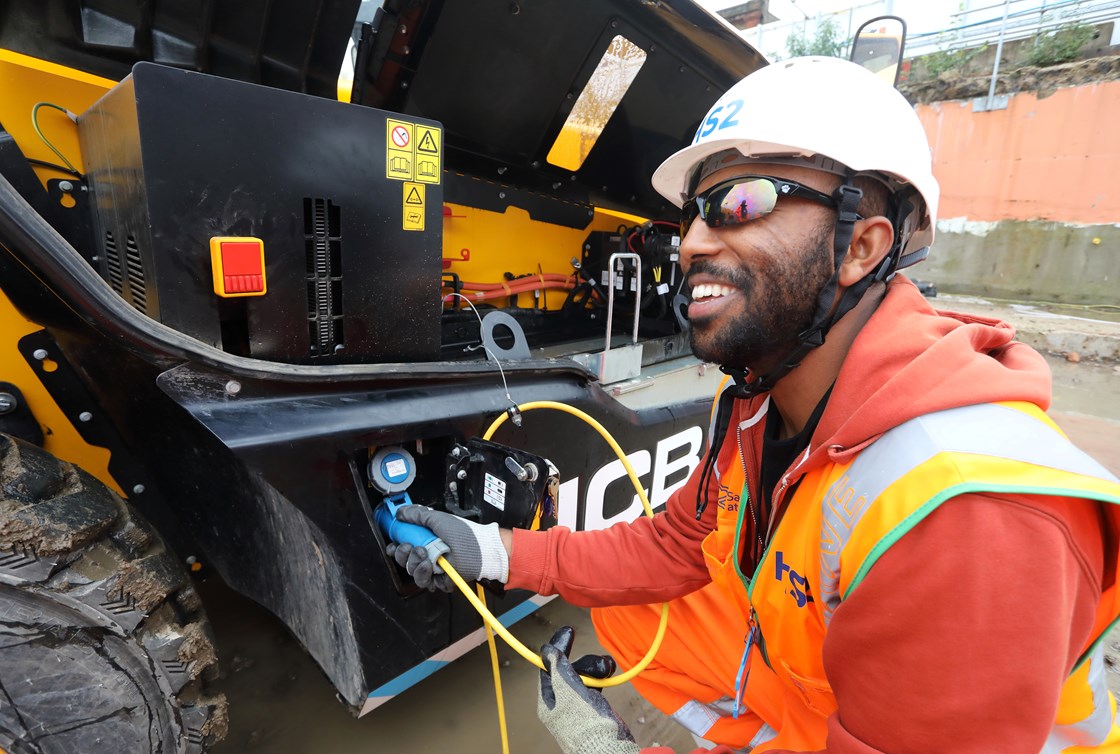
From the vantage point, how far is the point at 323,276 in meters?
1.43

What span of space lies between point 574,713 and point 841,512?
79 cm

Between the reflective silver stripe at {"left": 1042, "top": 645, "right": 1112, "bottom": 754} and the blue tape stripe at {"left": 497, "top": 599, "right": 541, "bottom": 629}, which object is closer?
the reflective silver stripe at {"left": 1042, "top": 645, "right": 1112, "bottom": 754}

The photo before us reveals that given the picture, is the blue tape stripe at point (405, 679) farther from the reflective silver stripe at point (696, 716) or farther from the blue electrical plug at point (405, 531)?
the reflective silver stripe at point (696, 716)

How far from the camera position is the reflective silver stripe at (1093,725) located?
1.11 metres

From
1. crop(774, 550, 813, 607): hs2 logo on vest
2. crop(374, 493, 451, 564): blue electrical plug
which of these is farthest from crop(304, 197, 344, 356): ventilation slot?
crop(774, 550, 813, 607): hs2 logo on vest

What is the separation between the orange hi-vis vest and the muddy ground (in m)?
0.92

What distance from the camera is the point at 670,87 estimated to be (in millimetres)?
2883

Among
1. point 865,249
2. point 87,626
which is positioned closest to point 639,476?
point 865,249

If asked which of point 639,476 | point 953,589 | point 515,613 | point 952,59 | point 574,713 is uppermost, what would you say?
point 952,59

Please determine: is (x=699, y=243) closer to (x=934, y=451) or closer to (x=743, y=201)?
(x=743, y=201)

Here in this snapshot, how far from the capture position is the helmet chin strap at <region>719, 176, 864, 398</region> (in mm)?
1186

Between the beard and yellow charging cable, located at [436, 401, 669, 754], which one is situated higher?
the beard

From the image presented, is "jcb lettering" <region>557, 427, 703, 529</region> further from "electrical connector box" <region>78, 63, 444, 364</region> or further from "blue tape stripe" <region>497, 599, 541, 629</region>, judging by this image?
"electrical connector box" <region>78, 63, 444, 364</region>

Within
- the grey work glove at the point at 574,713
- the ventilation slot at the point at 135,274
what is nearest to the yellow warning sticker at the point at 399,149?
the ventilation slot at the point at 135,274
